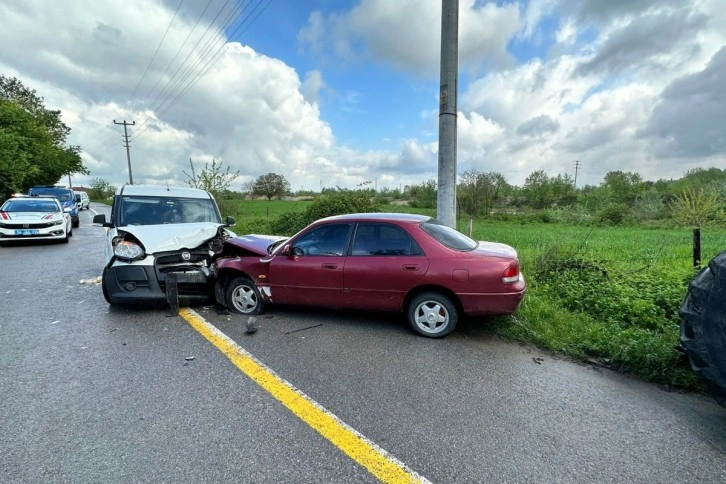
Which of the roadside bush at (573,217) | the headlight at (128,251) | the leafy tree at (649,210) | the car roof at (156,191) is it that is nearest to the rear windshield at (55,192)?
the car roof at (156,191)

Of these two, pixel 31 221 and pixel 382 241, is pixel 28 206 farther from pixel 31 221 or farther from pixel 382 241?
pixel 382 241

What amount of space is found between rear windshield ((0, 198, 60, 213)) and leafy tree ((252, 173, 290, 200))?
53.5m

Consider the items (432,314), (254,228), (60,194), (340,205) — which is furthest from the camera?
(60,194)

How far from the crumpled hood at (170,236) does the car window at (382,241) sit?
267 centimetres

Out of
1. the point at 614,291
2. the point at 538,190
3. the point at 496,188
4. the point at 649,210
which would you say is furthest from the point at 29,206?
the point at 538,190

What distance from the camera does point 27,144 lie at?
25.6 m

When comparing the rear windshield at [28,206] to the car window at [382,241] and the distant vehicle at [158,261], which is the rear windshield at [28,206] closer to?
the distant vehicle at [158,261]

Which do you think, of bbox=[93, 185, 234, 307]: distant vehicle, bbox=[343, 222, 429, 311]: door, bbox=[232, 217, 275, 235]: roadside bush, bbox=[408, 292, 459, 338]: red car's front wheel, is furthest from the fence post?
bbox=[232, 217, 275, 235]: roadside bush

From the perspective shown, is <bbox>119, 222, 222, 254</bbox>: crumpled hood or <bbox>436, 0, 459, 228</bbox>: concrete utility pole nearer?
<bbox>119, 222, 222, 254</bbox>: crumpled hood

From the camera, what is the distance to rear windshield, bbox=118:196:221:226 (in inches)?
257

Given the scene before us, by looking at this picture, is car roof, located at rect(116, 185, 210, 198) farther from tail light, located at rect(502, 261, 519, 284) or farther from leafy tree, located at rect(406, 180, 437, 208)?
leafy tree, located at rect(406, 180, 437, 208)

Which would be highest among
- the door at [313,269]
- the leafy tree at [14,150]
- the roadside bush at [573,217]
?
the leafy tree at [14,150]

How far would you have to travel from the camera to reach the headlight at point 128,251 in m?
5.11

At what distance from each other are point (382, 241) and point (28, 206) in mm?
14680
